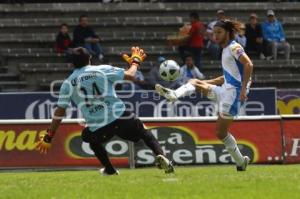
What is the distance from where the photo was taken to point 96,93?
1136 centimetres

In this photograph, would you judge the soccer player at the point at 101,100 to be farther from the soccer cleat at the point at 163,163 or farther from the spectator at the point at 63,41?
the spectator at the point at 63,41

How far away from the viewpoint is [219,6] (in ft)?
90.2

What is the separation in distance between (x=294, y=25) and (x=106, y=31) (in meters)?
6.46

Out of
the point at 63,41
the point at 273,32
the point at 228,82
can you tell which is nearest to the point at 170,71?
the point at 228,82

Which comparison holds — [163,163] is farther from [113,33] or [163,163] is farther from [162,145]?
[113,33]

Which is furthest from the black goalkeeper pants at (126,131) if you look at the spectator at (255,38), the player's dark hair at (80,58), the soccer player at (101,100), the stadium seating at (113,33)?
the spectator at (255,38)

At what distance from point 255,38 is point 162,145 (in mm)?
9474

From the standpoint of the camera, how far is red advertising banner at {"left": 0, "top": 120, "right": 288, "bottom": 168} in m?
16.0

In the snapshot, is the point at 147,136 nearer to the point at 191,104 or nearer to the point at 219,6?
the point at 191,104

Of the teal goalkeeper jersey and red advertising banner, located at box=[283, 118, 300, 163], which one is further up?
the teal goalkeeper jersey

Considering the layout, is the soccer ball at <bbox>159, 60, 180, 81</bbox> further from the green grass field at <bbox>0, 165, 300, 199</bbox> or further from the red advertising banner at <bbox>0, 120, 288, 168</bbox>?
the green grass field at <bbox>0, 165, 300, 199</bbox>

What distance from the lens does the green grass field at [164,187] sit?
8816 mm

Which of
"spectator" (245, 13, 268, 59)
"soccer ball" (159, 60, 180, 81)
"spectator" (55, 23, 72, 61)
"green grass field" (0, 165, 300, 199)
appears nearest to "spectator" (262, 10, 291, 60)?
"spectator" (245, 13, 268, 59)

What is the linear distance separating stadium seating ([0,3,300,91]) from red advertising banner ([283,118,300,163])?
8.02 meters
